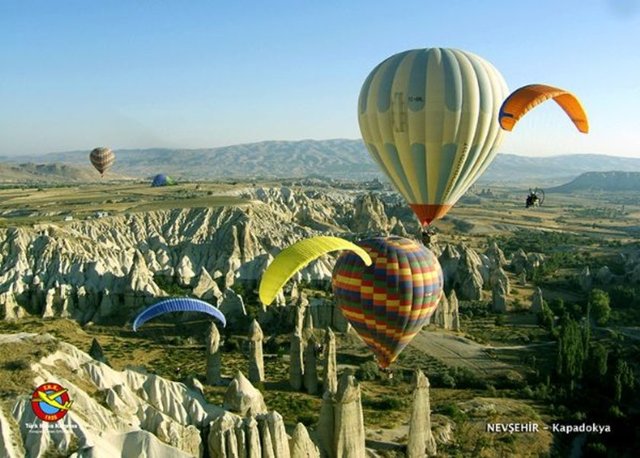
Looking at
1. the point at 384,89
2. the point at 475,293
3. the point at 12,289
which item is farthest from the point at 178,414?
the point at 475,293

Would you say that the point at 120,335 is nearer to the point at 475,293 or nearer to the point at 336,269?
the point at 336,269

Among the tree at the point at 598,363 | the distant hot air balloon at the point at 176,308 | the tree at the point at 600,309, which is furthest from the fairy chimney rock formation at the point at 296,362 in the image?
the tree at the point at 600,309

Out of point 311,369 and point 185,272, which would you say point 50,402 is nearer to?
point 311,369

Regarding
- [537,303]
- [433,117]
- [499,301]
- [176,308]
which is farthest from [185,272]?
[433,117]

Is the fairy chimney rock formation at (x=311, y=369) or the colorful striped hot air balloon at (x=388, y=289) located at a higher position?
the colorful striped hot air balloon at (x=388, y=289)

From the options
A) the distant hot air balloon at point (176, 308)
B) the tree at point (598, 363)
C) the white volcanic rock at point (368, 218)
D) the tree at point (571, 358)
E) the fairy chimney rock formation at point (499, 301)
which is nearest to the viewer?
the distant hot air balloon at point (176, 308)

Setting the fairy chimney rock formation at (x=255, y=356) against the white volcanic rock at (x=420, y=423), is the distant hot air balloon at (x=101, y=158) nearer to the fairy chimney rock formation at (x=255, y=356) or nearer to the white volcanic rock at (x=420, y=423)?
the fairy chimney rock formation at (x=255, y=356)

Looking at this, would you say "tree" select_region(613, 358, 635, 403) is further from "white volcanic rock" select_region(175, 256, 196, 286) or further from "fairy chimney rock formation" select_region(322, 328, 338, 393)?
"white volcanic rock" select_region(175, 256, 196, 286)

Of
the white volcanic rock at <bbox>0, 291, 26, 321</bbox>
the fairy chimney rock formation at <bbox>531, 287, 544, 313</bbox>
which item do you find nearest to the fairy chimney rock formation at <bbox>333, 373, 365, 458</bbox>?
the white volcanic rock at <bbox>0, 291, 26, 321</bbox>
